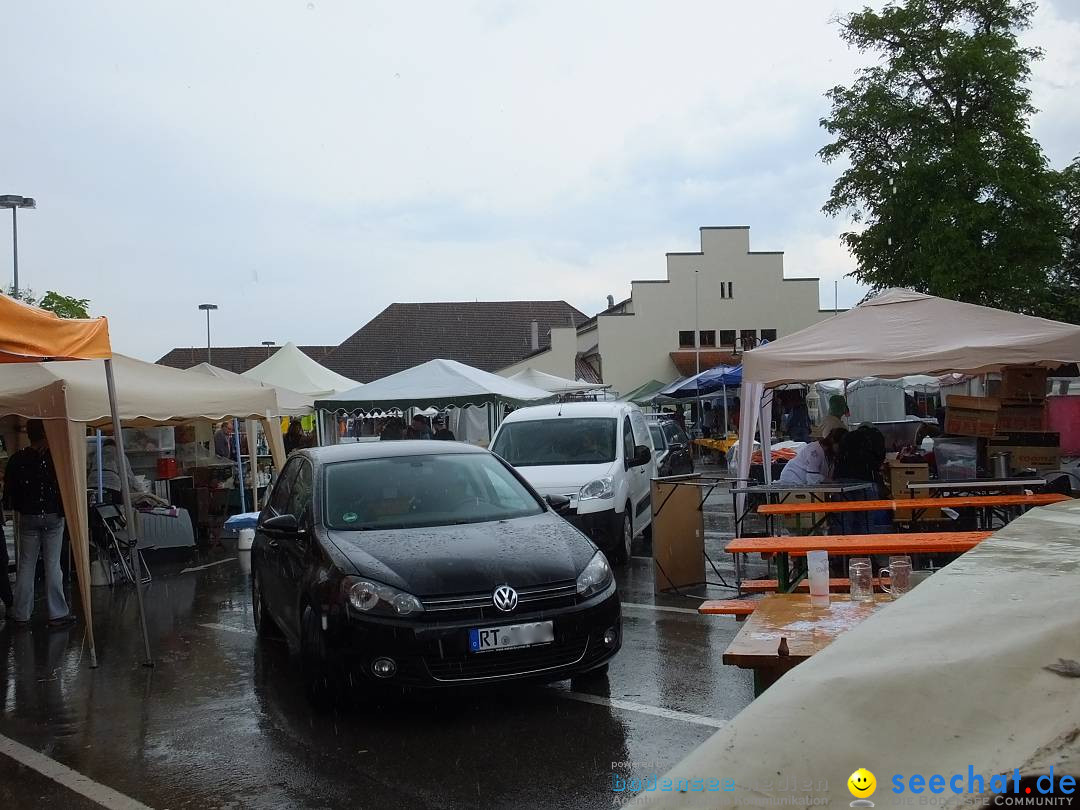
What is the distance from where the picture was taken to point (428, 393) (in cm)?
1950

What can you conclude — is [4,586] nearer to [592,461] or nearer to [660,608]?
[592,461]

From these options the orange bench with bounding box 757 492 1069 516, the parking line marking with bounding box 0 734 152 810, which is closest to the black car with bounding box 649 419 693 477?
the orange bench with bounding box 757 492 1069 516

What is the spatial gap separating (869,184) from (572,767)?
2534 cm

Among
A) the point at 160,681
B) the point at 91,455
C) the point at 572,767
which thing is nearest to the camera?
the point at 572,767

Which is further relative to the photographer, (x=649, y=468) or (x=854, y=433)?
(x=649, y=468)

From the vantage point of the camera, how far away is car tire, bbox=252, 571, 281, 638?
8.48 m

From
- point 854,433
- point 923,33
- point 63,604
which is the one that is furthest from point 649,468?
point 923,33

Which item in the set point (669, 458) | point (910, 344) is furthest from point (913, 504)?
point (669, 458)

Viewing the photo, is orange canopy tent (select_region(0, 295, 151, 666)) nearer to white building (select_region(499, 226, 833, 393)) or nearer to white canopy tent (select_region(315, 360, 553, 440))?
white canopy tent (select_region(315, 360, 553, 440))

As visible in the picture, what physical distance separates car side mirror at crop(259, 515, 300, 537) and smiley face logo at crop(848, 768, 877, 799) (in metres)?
5.18

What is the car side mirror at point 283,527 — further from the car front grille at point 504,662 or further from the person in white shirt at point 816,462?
the person in white shirt at point 816,462

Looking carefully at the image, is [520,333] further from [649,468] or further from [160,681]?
[160,681]

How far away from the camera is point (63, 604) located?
10.2 meters

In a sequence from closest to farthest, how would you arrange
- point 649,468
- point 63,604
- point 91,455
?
point 63,604
point 649,468
point 91,455
